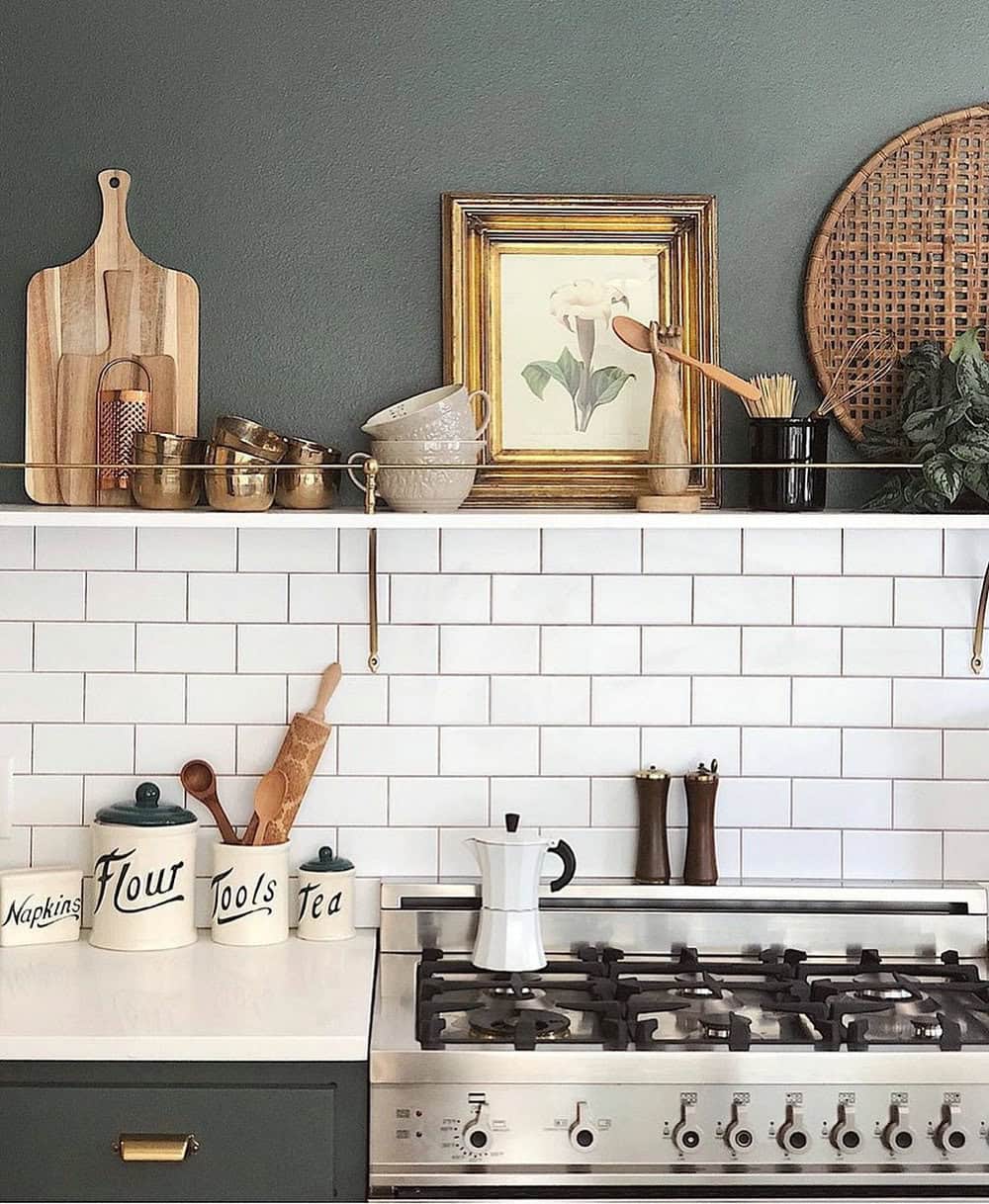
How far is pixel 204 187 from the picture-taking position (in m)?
2.45

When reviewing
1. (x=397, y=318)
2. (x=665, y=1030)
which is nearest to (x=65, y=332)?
(x=397, y=318)

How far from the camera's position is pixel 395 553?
2488 mm

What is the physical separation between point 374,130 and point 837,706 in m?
1.21

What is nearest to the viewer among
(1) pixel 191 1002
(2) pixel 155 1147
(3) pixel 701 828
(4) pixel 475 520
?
(2) pixel 155 1147

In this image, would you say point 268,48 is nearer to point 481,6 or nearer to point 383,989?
point 481,6

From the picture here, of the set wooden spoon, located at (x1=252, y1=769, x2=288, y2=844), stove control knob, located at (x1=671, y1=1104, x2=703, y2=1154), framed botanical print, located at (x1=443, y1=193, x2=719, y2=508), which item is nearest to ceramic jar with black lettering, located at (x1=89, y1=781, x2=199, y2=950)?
wooden spoon, located at (x1=252, y1=769, x2=288, y2=844)

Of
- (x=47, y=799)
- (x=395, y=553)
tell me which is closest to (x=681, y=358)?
(x=395, y=553)

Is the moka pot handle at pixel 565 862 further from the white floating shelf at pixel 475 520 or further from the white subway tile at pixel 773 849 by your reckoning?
the white floating shelf at pixel 475 520

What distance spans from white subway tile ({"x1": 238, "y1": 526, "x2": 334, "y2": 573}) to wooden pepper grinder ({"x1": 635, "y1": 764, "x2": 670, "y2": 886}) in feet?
1.94

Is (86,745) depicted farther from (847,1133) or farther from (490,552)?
(847,1133)

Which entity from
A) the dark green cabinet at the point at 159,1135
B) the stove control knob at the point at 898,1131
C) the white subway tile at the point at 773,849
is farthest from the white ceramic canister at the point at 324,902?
the stove control knob at the point at 898,1131

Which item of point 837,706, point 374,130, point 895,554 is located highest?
point 374,130

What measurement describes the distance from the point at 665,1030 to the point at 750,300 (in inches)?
46.0

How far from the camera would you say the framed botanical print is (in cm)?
244
